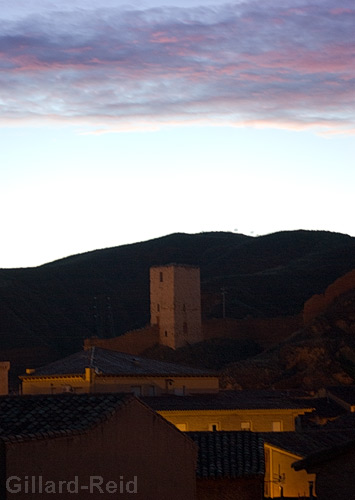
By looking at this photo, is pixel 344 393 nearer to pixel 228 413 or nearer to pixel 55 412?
pixel 228 413

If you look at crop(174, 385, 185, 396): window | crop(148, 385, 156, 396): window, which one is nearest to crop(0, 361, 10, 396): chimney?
crop(148, 385, 156, 396): window

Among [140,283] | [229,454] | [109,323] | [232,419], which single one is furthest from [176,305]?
[140,283]

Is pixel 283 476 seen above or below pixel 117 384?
below

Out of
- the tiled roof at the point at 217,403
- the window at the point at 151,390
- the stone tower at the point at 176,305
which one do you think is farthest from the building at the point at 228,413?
the stone tower at the point at 176,305

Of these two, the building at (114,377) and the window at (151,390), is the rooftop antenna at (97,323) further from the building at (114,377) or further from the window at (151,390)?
the window at (151,390)

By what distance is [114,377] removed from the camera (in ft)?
127

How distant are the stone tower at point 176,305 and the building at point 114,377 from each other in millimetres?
28142

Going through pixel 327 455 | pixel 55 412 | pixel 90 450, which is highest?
pixel 55 412

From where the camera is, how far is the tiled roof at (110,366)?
3966cm

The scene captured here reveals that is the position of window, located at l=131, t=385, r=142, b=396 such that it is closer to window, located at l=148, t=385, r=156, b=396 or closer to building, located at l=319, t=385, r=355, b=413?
window, located at l=148, t=385, r=156, b=396

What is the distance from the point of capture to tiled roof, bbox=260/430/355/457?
81.6ft

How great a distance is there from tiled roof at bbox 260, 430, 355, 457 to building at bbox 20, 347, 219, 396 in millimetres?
12507

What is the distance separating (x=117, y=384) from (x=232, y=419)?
6241mm

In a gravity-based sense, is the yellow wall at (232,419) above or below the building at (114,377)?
below
